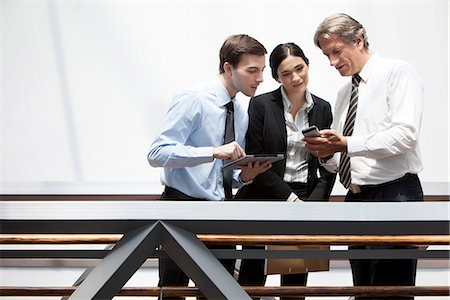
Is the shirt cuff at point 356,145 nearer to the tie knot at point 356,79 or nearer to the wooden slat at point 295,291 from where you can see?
the tie knot at point 356,79

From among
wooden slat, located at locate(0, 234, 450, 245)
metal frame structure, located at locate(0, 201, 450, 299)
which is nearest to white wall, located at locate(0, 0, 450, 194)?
wooden slat, located at locate(0, 234, 450, 245)

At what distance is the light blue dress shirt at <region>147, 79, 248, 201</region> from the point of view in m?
2.73

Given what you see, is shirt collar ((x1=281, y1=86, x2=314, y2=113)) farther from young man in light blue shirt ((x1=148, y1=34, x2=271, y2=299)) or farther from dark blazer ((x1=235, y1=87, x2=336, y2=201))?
young man in light blue shirt ((x1=148, y1=34, x2=271, y2=299))

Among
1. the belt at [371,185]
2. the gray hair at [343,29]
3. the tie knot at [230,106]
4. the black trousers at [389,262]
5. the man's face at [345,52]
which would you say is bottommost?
the black trousers at [389,262]

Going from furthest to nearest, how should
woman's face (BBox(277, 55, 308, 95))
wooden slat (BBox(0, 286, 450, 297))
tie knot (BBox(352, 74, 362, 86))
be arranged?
1. woman's face (BBox(277, 55, 308, 95))
2. tie knot (BBox(352, 74, 362, 86))
3. wooden slat (BBox(0, 286, 450, 297))

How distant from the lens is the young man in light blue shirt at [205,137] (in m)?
2.73

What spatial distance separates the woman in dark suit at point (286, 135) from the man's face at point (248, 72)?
12cm

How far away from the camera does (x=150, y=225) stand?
172 centimetres

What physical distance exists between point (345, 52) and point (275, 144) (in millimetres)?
443

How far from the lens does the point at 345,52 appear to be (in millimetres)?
2801

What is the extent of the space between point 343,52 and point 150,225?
133 centimetres

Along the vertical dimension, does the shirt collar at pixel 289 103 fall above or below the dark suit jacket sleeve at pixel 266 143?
above

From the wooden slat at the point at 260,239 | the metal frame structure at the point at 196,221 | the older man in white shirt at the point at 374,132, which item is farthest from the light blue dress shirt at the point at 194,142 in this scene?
the metal frame structure at the point at 196,221

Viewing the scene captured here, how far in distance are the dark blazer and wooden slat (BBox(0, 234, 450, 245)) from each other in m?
0.80
